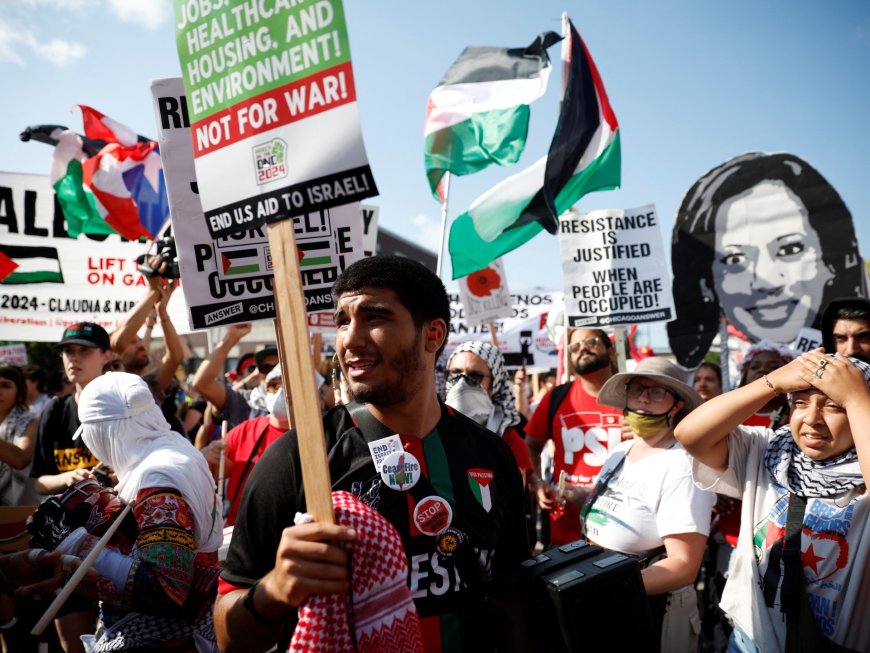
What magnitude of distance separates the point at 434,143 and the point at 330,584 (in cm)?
722

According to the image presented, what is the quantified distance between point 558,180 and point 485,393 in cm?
322

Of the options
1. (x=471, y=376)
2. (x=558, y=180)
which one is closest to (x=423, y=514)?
(x=471, y=376)

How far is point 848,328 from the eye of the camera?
13.3 ft

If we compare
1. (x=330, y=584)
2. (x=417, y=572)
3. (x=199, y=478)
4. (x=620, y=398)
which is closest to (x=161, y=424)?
(x=199, y=478)

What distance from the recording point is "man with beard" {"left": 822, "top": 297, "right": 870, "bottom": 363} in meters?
3.99

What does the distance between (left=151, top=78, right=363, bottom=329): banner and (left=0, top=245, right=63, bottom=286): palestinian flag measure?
215 inches

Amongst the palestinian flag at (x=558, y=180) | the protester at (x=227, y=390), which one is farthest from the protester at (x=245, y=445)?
the palestinian flag at (x=558, y=180)

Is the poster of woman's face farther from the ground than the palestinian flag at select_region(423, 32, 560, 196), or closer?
closer

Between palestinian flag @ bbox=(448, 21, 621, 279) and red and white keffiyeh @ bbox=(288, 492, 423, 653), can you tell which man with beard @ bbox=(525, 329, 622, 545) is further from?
red and white keffiyeh @ bbox=(288, 492, 423, 653)

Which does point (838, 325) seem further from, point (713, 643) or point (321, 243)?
point (321, 243)

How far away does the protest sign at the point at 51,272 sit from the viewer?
751cm

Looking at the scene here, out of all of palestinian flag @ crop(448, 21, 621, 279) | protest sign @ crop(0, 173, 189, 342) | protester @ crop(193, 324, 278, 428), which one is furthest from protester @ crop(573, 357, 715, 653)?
protest sign @ crop(0, 173, 189, 342)

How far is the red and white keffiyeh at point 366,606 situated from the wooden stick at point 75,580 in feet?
4.01

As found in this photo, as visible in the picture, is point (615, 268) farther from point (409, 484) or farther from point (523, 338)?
point (409, 484)
